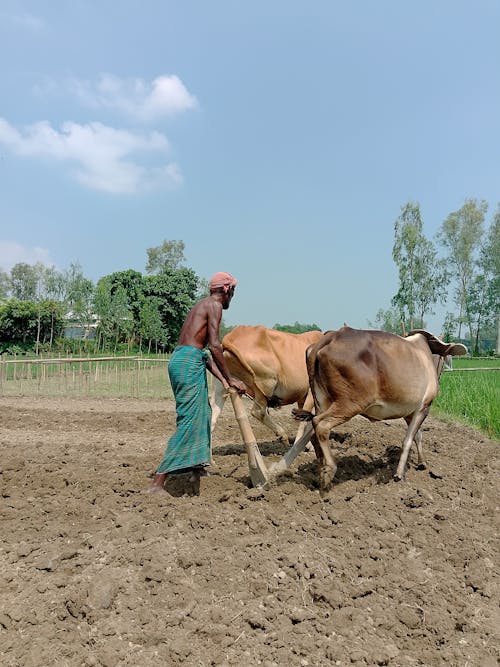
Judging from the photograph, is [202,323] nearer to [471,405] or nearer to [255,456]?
[255,456]

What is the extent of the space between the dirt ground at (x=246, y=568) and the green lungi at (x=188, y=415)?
0.33m

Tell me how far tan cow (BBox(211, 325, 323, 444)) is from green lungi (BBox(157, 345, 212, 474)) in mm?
1712

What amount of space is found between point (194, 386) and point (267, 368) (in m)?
1.92

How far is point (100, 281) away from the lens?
127 feet

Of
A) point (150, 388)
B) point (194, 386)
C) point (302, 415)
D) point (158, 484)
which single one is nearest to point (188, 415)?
point (194, 386)

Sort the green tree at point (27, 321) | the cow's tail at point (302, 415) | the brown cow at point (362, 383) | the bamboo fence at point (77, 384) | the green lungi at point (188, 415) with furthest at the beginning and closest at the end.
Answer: the green tree at point (27, 321)
the bamboo fence at point (77, 384)
the cow's tail at point (302, 415)
the brown cow at point (362, 383)
the green lungi at point (188, 415)

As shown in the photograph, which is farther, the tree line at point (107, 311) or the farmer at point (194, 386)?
the tree line at point (107, 311)

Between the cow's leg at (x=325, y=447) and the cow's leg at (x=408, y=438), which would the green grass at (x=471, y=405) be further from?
the cow's leg at (x=325, y=447)

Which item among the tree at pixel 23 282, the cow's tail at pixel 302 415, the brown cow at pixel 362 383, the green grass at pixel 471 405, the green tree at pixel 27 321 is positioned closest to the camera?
the brown cow at pixel 362 383

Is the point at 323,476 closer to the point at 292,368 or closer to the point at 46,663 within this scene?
the point at 292,368

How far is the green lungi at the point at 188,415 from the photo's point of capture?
4.79m

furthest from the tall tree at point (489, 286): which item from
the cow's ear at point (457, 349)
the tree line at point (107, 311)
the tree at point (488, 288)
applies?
the cow's ear at point (457, 349)

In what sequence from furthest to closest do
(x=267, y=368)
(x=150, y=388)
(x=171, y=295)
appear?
(x=171, y=295) < (x=150, y=388) < (x=267, y=368)

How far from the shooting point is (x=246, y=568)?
3.62m
